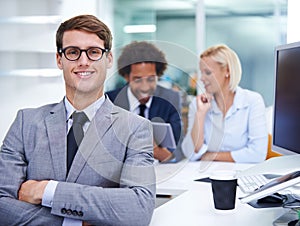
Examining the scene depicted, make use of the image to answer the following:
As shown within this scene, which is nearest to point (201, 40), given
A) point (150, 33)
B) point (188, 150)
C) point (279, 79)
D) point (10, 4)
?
point (150, 33)

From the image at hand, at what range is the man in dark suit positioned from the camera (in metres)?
2.12

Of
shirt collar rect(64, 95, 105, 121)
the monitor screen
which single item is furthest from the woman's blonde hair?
shirt collar rect(64, 95, 105, 121)

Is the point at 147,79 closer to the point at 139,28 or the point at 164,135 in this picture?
the point at 164,135

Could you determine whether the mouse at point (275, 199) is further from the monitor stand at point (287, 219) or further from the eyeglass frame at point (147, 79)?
the eyeglass frame at point (147, 79)

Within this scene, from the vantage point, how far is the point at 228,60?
3.00 m

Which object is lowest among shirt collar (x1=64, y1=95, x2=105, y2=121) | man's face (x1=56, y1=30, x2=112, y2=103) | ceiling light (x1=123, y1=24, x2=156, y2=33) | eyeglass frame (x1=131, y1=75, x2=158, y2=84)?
shirt collar (x1=64, y1=95, x2=105, y2=121)

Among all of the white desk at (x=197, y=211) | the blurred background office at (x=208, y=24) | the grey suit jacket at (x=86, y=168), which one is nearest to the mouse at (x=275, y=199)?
the white desk at (x=197, y=211)

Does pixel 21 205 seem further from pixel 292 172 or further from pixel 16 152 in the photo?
pixel 292 172

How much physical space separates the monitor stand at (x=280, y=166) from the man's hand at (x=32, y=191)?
82 centimetres

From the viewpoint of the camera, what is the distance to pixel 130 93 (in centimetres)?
235

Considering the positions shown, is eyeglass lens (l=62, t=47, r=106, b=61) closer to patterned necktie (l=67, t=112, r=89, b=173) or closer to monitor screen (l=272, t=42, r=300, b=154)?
patterned necktie (l=67, t=112, r=89, b=173)

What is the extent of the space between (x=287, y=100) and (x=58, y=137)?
0.82m

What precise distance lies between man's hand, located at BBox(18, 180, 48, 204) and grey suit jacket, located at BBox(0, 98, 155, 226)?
20 mm

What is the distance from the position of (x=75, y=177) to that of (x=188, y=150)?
3.57 feet
